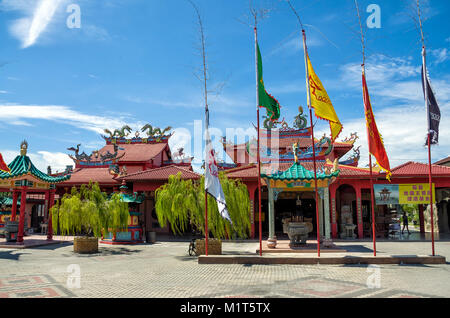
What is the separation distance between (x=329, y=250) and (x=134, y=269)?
7417 millimetres

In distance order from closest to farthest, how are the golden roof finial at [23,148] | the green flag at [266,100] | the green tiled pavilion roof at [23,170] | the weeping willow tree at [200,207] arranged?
1. the green flag at [266,100]
2. the weeping willow tree at [200,207]
3. the green tiled pavilion roof at [23,170]
4. the golden roof finial at [23,148]

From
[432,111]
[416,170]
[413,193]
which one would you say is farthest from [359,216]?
[432,111]

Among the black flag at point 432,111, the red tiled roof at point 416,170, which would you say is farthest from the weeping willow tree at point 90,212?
the red tiled roof at point 416,170

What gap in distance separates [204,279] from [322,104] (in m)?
6.47

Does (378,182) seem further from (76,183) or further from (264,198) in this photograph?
(76,183)

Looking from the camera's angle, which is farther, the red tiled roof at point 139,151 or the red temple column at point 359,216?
the red tiled roof at point 139,151

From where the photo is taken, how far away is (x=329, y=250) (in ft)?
44.2

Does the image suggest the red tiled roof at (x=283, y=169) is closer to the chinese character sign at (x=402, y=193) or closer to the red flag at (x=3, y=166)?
the chinese character sign at (x=402, y=193)

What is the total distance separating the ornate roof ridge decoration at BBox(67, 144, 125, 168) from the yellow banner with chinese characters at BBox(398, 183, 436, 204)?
19.8 meters

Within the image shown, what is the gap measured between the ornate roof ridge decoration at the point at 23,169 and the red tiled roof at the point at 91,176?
4427 millimetres

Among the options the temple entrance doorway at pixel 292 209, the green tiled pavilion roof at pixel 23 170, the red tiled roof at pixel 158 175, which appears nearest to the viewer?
the green tiled pavilion roof at pixel 23 170

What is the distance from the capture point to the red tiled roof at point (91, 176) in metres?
24.0

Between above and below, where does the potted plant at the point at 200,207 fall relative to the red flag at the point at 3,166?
below
